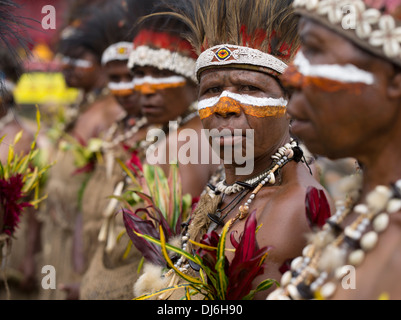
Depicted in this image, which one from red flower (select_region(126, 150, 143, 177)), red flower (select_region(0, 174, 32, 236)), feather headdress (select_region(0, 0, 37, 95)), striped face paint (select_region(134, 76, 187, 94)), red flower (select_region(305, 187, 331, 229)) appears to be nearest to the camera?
red flower (select_region(305, 187, 331, 229))

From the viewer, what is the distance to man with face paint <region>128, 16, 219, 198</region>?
3.62 metres

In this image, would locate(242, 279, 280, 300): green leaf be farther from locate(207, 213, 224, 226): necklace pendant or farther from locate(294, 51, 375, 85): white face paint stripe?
locate(294, 51, 375, 85): white face paint stripe

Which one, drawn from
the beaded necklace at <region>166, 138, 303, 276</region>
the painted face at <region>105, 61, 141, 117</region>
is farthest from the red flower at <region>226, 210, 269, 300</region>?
the painted face at <region>105, 61, 141, 117</region>

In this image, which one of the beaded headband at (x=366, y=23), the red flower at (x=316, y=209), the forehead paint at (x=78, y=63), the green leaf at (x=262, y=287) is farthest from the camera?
the forehead paint at (x=78, y=63)

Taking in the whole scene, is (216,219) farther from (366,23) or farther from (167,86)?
(167,86)

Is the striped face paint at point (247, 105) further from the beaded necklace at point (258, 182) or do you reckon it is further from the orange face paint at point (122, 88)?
the orange face paint at point (122, 88)

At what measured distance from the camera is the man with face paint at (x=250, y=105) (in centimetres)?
231

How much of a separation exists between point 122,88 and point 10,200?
78.6 inches

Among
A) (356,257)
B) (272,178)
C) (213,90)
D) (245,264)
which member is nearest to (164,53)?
(213,90)

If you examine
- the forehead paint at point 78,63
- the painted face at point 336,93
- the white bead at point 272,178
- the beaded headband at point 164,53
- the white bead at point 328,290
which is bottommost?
the white bead at point 328,290

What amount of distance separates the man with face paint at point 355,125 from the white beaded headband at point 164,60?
209 cm

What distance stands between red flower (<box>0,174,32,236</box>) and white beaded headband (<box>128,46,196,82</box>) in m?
1.29

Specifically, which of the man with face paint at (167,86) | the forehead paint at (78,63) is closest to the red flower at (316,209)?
the man with face paint at (167,86)

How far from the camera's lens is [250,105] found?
2303 mm
